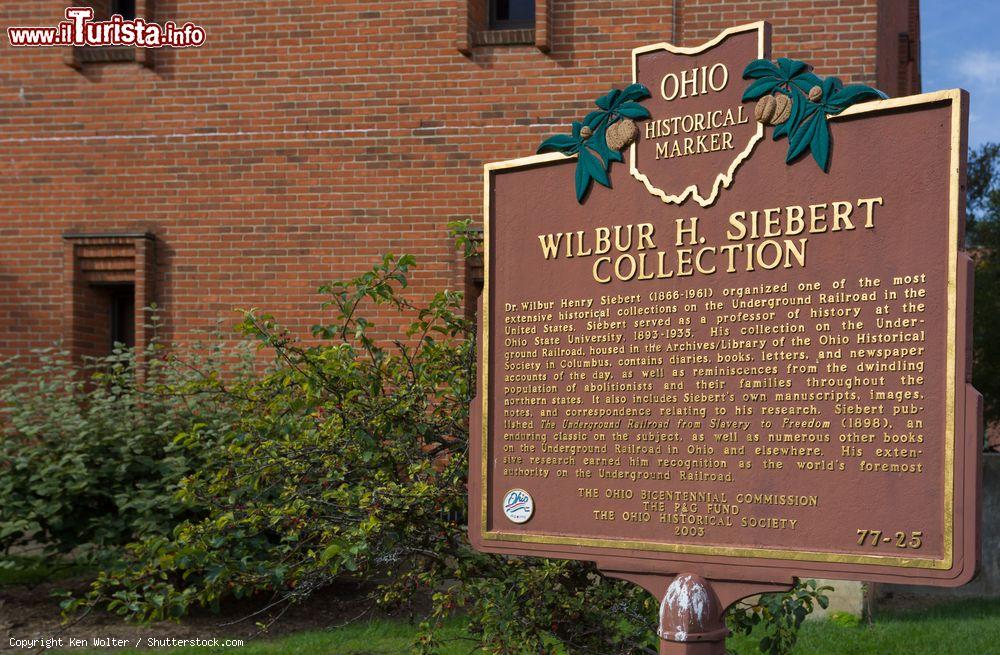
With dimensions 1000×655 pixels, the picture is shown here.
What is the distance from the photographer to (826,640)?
7.54 m

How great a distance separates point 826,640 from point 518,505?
403 cm

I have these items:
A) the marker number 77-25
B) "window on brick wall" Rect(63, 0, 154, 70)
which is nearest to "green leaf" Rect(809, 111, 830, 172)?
the marker number 77-25

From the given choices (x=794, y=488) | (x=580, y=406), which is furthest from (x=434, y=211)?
(x=794, y=488)

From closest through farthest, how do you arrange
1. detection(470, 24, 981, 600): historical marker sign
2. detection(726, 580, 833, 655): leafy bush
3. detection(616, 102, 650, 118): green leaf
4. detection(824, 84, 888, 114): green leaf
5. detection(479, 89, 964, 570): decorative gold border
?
detection(479, 89, 964, 570): decorative gold border, detection(470, 24, 981, 600): historical marker sign, detection(824, 84, 888, 114): green leaf, detection(616, 102, 650, 118): green leaf, detection(726, 580, 833, 655): leafy bush

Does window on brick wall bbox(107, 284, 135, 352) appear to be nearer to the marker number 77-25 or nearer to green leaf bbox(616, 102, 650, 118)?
green leaf bbox(616, 102, 650, 118)

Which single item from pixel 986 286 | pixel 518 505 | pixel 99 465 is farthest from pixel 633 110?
pixel 986 286

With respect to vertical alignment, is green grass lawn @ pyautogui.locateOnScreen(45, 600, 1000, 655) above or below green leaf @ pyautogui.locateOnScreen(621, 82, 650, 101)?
below

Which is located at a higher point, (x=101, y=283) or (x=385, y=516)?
(x=101, y=283)

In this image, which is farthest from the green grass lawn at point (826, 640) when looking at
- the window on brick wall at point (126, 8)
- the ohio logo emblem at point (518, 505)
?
the window on brick wall at point (126, 8)

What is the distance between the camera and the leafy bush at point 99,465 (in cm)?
807

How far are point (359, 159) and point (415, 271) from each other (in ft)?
3.91

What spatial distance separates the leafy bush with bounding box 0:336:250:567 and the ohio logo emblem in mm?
4008

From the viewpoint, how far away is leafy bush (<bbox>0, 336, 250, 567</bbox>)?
26.5ft

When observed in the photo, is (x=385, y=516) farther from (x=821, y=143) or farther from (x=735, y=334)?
(x=821, y=143)
